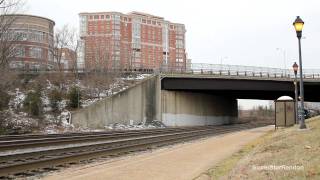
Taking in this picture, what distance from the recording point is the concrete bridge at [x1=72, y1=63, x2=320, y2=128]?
56650 mm

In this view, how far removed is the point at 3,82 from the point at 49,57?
4907cm

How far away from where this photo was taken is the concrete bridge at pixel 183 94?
5665 centimetres

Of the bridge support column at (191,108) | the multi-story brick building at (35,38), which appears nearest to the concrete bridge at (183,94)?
the bridge support column at (191,108)

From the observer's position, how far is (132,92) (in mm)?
59750

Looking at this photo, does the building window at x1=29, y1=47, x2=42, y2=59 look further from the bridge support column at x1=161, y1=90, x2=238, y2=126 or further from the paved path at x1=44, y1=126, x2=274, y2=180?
the paved path at x1=44, y1=126, x2=274, y2=180

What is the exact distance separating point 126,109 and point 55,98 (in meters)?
8.22

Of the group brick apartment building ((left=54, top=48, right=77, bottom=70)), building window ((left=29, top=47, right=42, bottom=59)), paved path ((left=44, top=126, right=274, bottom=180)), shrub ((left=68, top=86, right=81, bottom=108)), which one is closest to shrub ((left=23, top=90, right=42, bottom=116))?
shrub ((left=68, top=86, right=81, bottom=108))

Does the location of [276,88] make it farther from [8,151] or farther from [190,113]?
[8,151]

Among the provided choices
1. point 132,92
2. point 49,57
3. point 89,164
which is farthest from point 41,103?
point 49,57

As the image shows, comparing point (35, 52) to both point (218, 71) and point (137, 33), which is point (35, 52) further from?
point (218, 71)

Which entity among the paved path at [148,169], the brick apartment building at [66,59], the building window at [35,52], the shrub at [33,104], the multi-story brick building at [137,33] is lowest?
the paved path at [148,169]

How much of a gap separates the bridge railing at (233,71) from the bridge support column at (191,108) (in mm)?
3155

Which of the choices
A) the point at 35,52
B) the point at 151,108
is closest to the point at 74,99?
the point at 151,108

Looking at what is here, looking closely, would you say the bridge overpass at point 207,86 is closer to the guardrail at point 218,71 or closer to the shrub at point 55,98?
the guardrail at point 218,71
